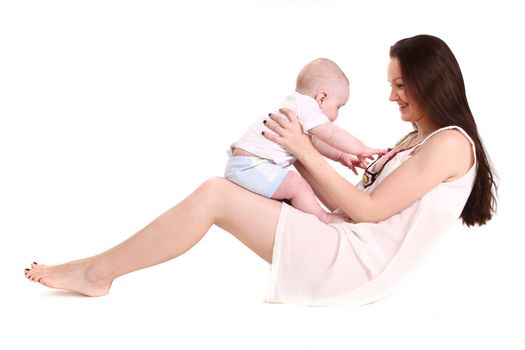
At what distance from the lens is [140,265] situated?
268 centimetres

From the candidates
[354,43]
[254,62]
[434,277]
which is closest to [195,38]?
[254,62]

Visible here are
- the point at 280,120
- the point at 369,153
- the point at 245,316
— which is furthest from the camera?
the point at 369,153

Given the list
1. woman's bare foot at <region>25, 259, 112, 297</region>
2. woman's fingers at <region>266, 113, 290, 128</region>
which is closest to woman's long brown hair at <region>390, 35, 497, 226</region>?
woman's fingers at <region>266, 113, 290, 128</region>

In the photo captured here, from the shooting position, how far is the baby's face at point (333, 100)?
9.02ft

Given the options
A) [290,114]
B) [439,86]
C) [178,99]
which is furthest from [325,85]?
[178,99]

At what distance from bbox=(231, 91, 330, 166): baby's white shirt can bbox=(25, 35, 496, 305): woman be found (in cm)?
5

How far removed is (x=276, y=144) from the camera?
271 cm

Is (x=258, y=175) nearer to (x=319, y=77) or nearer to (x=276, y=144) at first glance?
(x=276, y=144)

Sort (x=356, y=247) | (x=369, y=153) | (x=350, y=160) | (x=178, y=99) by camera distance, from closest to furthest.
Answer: (x=356, y=247), (x=369, y=153), (x=350, y=160), (x=178, y=99)

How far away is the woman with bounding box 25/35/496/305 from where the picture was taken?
257 centimetres

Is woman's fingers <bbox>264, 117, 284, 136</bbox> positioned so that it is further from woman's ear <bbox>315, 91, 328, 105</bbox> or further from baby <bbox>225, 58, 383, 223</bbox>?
woman's ear <bbox>315, 91, 328, 105</bbox>

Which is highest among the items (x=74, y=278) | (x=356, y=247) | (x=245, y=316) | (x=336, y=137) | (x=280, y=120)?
(x=280, y=120)

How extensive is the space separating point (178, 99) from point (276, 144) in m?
1.95

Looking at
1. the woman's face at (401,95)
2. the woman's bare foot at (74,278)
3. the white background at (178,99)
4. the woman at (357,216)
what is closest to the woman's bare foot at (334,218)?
the woman at (357,216)
